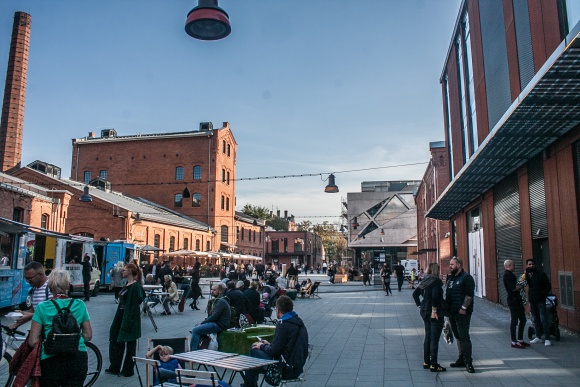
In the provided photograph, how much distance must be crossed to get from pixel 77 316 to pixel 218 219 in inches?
1966

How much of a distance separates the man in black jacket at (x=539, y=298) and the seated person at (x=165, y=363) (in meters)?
7.31

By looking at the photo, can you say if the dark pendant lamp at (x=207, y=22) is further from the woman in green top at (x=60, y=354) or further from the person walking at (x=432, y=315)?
the person walking at (x=432, y=315)

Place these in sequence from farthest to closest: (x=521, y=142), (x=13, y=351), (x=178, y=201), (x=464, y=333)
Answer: (x=178, y=201)
(x=521, y=142)
(x=464, y=333)
(x=13, y=351)

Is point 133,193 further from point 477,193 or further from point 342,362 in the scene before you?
point 342,362

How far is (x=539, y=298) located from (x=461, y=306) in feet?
9.80

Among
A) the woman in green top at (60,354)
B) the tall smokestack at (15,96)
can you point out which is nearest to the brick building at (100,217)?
the tall smokestack at (15,96)

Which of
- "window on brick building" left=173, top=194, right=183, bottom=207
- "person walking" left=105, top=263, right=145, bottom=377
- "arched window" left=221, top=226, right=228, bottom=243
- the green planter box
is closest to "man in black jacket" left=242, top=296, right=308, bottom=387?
the green planter box

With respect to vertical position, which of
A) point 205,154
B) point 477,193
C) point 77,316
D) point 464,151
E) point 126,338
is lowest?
point 126,338

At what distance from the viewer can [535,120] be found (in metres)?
10.3

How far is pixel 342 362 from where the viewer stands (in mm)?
8625

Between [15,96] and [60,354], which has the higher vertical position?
[15,96]

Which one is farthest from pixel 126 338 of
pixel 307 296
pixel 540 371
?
pixel 307 296

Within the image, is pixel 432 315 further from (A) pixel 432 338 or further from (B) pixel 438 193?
(B) pixel 438 193

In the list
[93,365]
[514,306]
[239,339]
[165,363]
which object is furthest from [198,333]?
[514,306]
